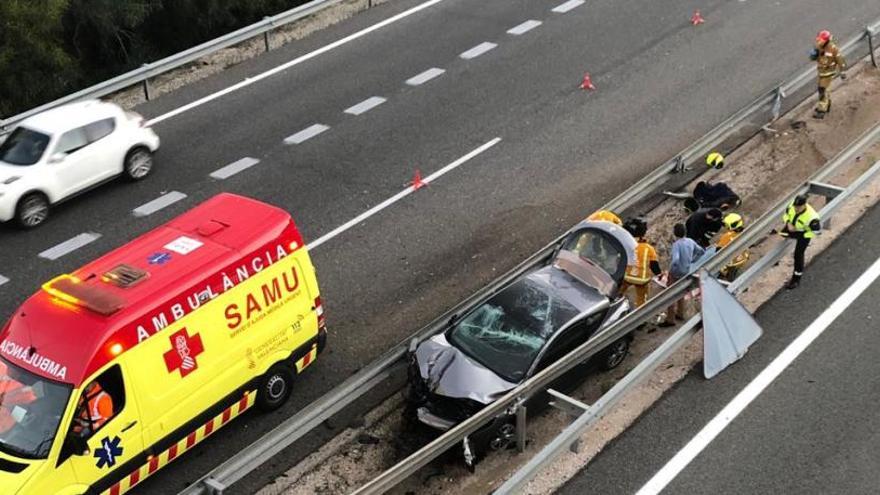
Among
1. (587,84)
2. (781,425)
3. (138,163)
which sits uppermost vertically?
(138,163)

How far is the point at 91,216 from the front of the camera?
1588 cm

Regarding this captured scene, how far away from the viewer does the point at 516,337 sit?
1160 cm

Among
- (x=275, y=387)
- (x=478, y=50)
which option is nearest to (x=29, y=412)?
(x=275, y=387)

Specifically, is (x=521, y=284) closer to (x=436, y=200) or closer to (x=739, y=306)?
(x=739, y=306)

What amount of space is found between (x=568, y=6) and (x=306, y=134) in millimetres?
7823

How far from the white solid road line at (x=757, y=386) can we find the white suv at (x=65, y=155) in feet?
33.2

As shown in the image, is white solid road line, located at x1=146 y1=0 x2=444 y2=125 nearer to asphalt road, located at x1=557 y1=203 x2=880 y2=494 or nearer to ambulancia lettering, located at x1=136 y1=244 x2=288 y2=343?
ambulancia lettering, located at x1=136 y1=244 x2=288 y2=343

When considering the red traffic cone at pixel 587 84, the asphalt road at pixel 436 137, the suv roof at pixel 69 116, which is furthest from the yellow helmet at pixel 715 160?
the suv roof at pixel 69 116

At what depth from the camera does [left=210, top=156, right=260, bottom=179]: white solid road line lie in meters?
16.9

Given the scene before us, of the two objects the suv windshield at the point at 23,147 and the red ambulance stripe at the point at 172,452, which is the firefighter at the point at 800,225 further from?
the suv windshield at the point at 23,147

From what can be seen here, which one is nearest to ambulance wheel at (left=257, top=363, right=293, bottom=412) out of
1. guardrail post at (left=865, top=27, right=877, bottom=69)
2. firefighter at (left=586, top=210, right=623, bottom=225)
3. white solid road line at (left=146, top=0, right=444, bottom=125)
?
firefighter at (left=586, top=210, right=623, bottom=225)

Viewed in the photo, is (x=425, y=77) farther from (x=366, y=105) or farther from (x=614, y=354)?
(x=614, y=354)

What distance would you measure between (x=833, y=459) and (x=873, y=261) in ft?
13.5

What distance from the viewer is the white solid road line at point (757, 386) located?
424 inches
